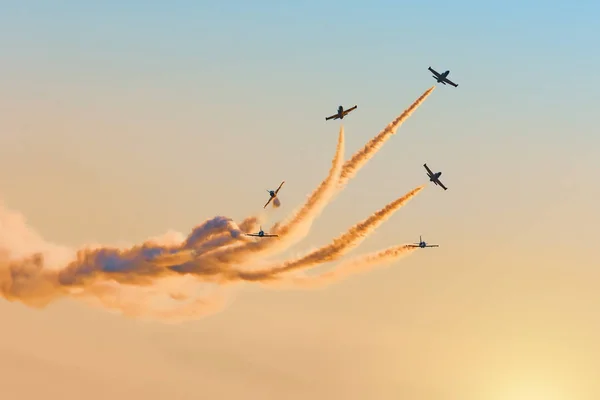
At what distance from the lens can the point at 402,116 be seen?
102000 millimetres

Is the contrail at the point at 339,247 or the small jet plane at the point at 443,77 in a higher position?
the small jet plane at the point at 443,77

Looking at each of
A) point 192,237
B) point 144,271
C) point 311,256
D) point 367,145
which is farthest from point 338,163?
point 144,271

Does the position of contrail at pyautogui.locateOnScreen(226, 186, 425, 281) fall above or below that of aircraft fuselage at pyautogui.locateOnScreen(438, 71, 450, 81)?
below

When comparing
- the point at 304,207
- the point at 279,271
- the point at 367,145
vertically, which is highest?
the point at 367,145

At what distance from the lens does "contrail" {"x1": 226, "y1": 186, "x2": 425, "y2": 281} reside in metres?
101

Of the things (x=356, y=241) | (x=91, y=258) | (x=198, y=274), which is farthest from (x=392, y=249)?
(x=91, y=258)

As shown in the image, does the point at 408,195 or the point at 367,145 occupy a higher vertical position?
the point at 367,145

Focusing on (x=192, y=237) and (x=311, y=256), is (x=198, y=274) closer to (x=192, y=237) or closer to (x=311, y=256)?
(x=192, y=237)

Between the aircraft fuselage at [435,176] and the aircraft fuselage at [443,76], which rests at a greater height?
the aircraft fuselage at [443,76]

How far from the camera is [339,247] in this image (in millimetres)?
101562

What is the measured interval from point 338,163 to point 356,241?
410 inches

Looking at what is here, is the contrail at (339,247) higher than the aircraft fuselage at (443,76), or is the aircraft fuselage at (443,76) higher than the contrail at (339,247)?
the aircraft fuselage at (443,76)

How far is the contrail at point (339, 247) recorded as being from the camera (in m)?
101

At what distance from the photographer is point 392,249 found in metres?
106
